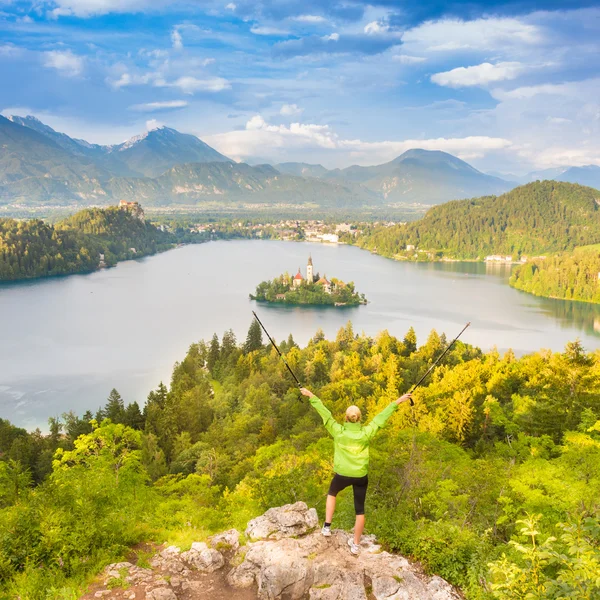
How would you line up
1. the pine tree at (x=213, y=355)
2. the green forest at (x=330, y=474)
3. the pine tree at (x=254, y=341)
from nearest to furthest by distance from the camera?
the green forest at (x=330, y=474) → the pine tree at (x=213, y=355) → the pine tree at (x=254, y=341)

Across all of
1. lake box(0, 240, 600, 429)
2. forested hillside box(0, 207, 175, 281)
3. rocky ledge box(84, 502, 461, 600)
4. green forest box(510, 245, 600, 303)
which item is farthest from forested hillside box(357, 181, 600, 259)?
rocky ledge box(84, 502, 461, 600)

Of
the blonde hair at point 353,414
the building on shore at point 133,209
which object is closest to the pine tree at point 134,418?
the blonde hair at point 353,414

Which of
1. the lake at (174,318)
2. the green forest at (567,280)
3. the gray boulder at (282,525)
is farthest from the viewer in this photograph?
the green forest at (567,280)

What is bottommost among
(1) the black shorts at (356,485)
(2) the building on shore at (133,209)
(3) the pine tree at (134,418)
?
(3) the pine tree at (134,418)

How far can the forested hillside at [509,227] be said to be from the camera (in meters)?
117

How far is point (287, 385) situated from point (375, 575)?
943 inches

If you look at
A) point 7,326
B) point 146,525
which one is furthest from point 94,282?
point 146,525

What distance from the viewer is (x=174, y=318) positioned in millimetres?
49094

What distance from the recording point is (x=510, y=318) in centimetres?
5209

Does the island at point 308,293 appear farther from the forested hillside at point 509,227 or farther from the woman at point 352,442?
the woman at point 352,442

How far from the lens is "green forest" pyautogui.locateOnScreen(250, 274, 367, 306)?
202ft

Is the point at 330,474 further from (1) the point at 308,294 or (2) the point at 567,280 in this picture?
(2) the point at 567,280

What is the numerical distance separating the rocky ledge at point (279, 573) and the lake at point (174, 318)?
75.9ft

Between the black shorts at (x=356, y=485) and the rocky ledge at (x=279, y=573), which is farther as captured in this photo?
the black shorts at (x=356, y=485)
